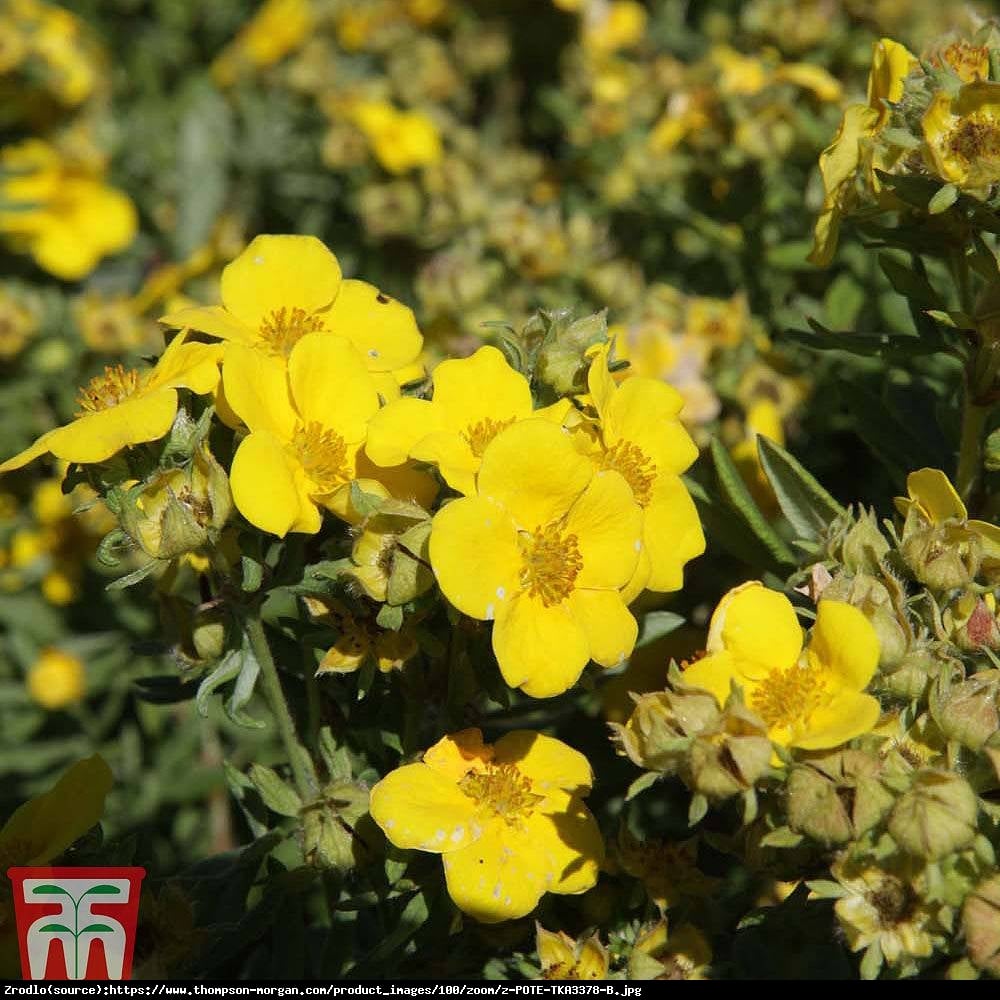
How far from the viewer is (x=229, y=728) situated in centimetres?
342

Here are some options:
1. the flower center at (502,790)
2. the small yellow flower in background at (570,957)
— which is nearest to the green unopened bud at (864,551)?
the flower center at (502,790)

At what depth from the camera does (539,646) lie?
5.36 ft

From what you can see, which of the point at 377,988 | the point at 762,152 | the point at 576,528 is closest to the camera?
the point at 576,528

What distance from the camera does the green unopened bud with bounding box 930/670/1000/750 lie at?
5.09 feet

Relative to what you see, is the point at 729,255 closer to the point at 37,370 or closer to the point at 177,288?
the point at 177,288

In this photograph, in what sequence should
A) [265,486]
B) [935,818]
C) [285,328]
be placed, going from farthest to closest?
[285,328], [265,486], [935,818]

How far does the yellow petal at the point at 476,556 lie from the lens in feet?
5.18

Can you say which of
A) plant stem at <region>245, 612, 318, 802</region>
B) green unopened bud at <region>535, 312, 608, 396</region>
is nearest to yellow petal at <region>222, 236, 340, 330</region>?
green unopened bud at <region>535, 312, 608, 396</region>

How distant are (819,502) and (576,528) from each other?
1.91 ft

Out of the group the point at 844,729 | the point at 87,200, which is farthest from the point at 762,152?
the point at 87,200

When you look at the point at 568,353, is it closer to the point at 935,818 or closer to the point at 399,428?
the point at 399,428

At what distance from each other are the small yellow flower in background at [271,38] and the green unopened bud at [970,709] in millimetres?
3780

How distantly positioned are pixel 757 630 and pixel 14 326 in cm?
281

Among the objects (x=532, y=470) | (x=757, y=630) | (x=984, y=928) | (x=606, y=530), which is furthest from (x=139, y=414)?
(x=984, y=928)
